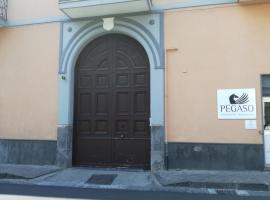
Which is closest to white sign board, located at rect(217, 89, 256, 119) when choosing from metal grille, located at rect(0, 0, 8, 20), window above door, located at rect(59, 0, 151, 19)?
window above door, located at rect(59, 0, 151, 19)

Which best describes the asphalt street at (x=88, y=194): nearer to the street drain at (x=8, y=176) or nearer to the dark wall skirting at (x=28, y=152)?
the street drain at (x=8, y=176)

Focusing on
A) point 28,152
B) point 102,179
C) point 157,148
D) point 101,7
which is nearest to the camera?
point 102,179

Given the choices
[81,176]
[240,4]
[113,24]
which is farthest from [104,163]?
[240,4]

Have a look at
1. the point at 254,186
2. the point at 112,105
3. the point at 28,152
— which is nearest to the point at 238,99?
the point at 254,186

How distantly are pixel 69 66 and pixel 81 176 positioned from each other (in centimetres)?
337

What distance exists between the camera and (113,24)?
10.6 m

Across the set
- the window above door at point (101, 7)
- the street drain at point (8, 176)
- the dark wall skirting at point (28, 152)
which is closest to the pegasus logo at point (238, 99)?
the window above door at point (101, 7)

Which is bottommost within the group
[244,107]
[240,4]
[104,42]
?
[244,107]

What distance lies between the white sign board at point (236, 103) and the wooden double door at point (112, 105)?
2.08 meters

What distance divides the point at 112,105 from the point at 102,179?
7.89 feet

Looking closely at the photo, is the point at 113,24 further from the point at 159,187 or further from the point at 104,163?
the point at 159,187

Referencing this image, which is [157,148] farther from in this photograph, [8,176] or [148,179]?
[8,176]

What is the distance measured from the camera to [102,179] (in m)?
9.09

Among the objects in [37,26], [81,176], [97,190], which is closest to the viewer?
[97,190]
